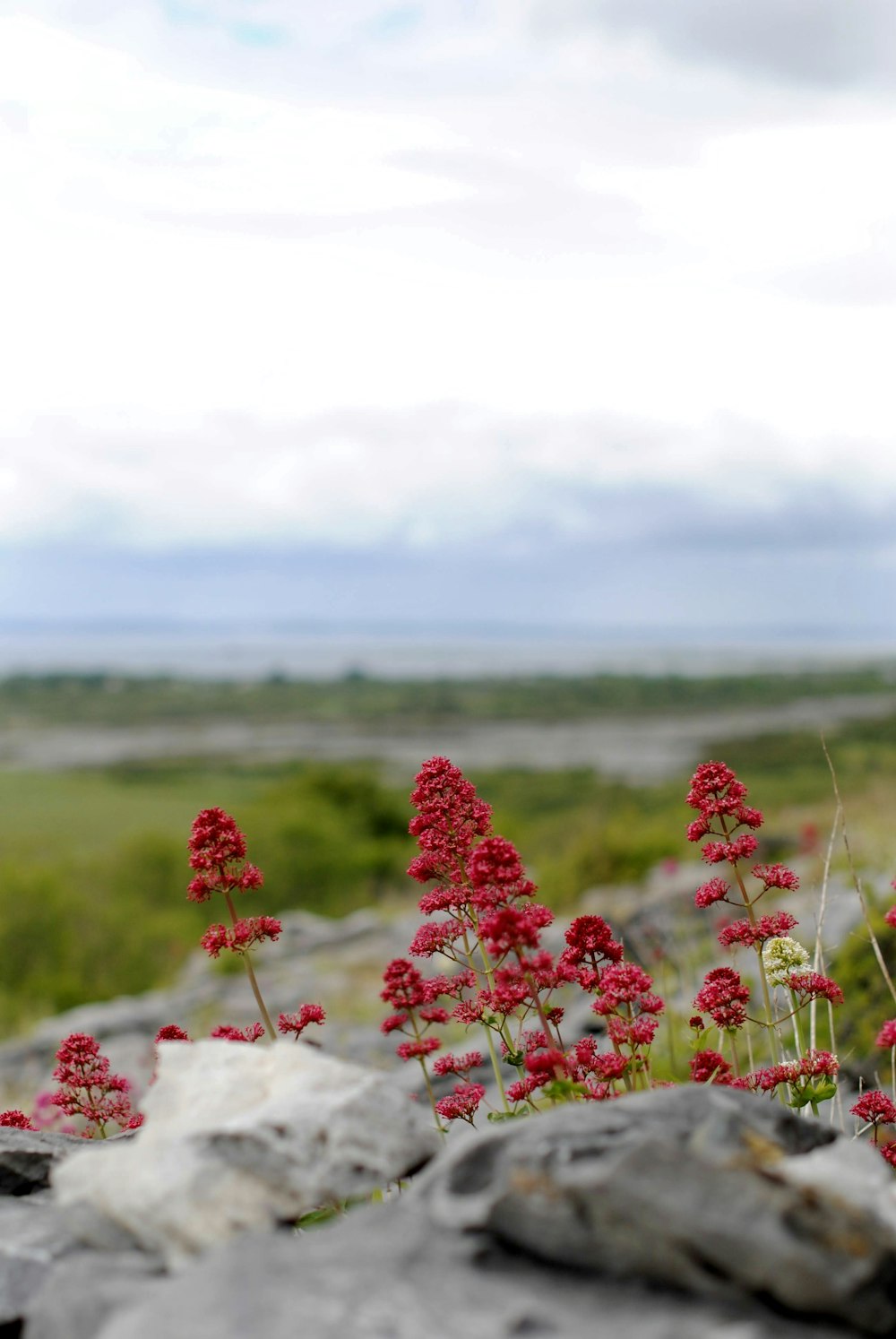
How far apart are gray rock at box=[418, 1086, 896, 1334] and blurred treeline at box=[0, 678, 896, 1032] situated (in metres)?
13.4

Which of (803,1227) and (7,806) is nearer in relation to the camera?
(803,1227)

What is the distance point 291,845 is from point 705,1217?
38355 millimetres

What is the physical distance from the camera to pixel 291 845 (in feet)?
133

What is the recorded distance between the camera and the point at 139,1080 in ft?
55.8

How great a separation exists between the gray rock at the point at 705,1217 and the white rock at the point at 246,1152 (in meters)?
0.46

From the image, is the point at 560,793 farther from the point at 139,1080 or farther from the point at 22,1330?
the point at 22,1330

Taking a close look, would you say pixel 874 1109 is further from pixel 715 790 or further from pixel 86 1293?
pixel 86 1293

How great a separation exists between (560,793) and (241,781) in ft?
79.7

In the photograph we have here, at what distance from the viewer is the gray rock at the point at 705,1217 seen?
3.11m

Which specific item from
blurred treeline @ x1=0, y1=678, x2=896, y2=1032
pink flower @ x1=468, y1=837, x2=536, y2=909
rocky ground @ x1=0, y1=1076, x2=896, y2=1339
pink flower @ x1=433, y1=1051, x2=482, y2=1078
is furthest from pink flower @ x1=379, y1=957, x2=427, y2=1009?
blurred treeline @ x1=0, y1=678, x2=896, y2=1032

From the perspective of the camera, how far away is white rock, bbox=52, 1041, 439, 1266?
11.9 ft

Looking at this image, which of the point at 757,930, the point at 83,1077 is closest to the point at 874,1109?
the point at 757,930

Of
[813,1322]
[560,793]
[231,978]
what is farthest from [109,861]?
[813,1322]

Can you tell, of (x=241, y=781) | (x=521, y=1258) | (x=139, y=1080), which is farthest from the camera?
(x=241, y=781)
